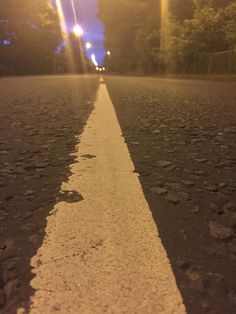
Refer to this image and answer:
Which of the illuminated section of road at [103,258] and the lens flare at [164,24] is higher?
the illuminated section of road at [103,258]

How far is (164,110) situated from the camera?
353 inches

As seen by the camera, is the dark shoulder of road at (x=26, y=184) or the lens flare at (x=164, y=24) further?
the lens flare at (x=164, y=24)

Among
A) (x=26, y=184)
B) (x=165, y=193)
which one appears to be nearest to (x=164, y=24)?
(x=26, y=184)

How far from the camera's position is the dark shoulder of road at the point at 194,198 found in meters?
1.94

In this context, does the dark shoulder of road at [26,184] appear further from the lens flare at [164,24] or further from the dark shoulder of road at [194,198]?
the lens flare at [164,24]

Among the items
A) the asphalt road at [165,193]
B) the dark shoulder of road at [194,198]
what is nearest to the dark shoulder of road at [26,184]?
the asphalt road at [165,193]

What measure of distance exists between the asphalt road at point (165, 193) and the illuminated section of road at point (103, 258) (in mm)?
60

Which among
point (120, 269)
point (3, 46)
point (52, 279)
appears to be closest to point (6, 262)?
point (52, 279)

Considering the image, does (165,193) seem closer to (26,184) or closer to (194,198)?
(194,198)

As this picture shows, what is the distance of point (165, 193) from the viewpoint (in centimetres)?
322

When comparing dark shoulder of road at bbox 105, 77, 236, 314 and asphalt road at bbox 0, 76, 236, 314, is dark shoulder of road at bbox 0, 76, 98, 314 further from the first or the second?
dark shoulder of road at bbox 105, 77, 236, 314

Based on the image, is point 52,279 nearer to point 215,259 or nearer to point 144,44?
point 215,259

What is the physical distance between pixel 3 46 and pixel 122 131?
56.7m

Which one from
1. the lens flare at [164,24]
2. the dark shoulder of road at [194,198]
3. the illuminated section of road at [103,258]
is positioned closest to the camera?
the illuminated section of road at [103,258]
